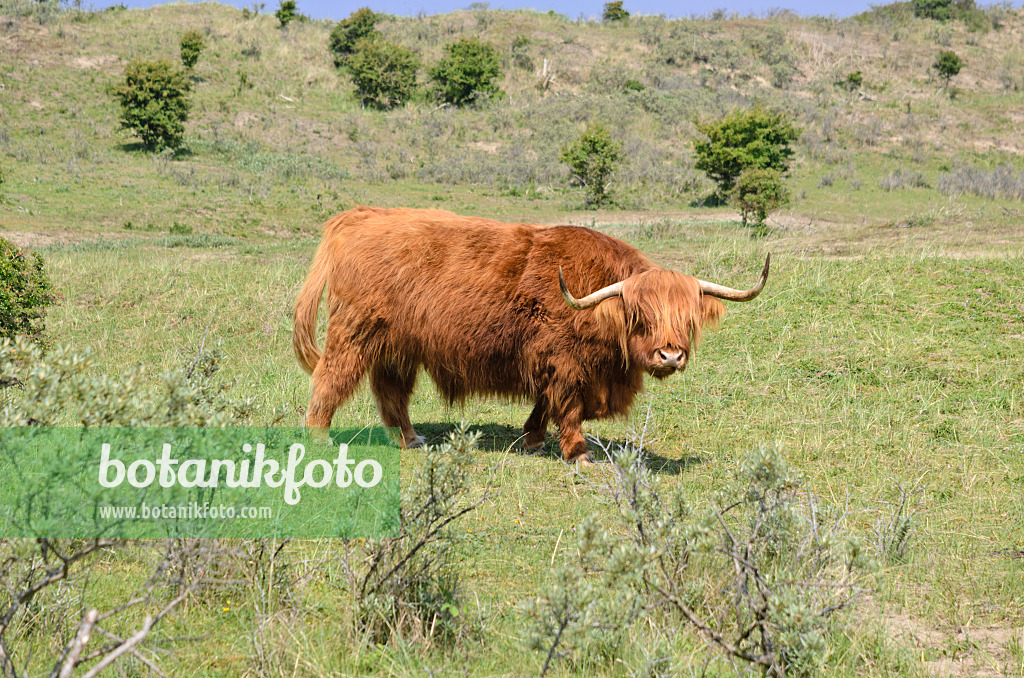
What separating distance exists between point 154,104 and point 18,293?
826 inches

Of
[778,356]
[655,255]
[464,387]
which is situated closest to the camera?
[464,387]

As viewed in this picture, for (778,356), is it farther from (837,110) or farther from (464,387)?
(837,110)

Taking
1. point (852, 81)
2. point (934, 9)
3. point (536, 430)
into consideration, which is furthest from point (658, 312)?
point (934, 9)

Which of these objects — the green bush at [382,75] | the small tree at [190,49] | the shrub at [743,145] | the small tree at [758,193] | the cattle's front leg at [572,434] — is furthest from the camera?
the green bush at [382,75]

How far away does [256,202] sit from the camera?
67.7 feet

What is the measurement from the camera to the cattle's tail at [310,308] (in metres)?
6.33

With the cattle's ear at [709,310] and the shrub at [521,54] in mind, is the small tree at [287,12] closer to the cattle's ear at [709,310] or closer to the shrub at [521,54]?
the shrub at [521,54]

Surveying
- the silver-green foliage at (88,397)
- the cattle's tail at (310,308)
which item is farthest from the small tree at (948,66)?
the silver-green foliage at (88,397)

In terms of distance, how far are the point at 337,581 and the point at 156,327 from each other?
24.0ft

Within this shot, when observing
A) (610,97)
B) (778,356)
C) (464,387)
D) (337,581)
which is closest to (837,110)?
(610,97)

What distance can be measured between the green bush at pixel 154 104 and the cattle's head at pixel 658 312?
80.9 feet

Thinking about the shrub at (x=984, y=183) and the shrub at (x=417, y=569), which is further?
the shrub at (x=984, y=183)

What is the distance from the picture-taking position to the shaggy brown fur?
5941mm

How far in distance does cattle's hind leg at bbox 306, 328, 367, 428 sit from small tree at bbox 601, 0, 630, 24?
2193 inches
